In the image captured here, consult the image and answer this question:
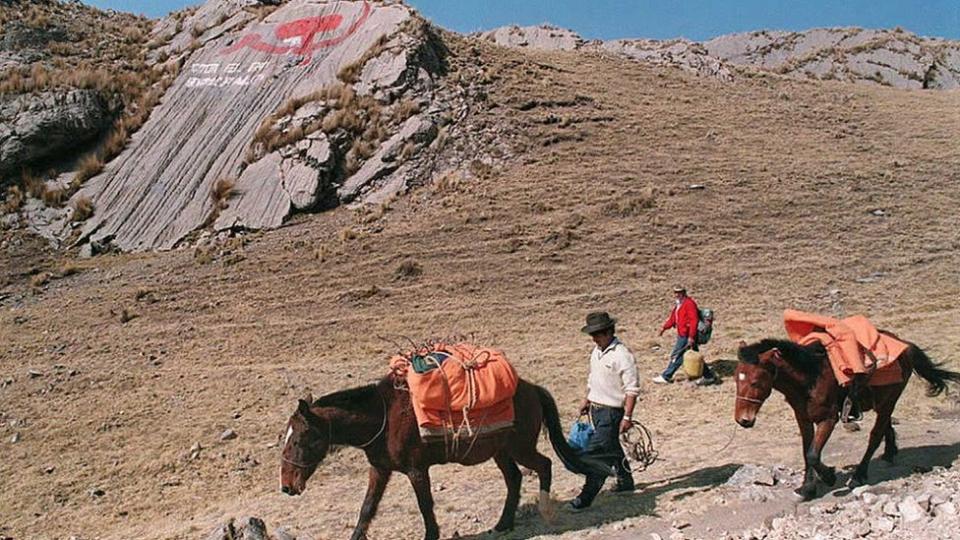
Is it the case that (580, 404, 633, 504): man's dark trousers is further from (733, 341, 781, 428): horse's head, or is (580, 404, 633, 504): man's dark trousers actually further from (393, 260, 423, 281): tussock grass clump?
(393, 260, 423, 281): tussock grass clump

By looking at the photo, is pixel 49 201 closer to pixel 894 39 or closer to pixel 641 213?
pixel 641 213

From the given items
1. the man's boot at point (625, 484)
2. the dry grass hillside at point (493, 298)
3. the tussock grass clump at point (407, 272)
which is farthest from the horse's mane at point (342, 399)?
the tussock grass clump at point (407, 272)

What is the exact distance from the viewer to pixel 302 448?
6074 millimetres

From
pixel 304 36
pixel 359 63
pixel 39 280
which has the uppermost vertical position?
pixel 304 36

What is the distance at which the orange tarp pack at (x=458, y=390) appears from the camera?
20.2 ft

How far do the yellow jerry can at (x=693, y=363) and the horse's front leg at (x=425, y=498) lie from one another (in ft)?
21.1

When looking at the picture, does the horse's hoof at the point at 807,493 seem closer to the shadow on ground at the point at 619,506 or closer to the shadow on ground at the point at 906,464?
the shadow on ground at the point at 906,464

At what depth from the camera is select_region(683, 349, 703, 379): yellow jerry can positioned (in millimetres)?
11648

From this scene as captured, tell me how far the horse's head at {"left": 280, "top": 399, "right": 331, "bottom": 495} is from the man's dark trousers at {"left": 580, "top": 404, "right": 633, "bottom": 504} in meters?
2.45

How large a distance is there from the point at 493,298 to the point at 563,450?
9.99 m

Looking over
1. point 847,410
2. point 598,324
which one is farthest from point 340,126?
point 847,410

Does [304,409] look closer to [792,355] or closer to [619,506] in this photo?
[619,506]

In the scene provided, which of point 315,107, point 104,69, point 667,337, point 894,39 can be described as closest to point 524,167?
point 315,107

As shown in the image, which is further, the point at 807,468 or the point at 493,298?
→ the point at 493,298
